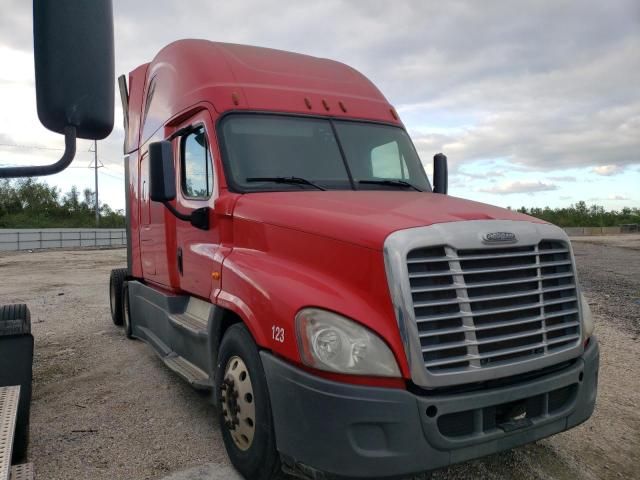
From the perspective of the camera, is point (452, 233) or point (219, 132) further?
point (219, 132)

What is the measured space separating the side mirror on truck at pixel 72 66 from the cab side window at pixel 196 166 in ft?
7.20

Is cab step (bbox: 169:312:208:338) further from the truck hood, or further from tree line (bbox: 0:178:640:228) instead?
tree line (bbox: 0:178:640:228)

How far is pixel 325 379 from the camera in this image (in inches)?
105

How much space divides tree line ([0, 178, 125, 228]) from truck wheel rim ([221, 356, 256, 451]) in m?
45.7

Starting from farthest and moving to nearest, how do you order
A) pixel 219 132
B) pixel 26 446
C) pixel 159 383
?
pixel 159 383, pixel 219 132, pixel 26 446

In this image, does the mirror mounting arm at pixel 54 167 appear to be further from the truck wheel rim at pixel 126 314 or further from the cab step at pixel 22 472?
the truck wheel rim at pixel 126 314

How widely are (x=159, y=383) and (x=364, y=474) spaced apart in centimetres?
327

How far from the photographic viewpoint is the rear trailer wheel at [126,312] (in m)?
7.08

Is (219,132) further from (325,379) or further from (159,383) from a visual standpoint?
(159,383)

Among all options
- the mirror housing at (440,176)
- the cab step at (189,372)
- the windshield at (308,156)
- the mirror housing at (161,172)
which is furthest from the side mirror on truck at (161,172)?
the mirror housing at (440,176)

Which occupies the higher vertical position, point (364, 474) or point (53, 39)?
point (53, 39)

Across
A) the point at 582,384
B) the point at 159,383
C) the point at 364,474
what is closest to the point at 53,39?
the point at 364,474

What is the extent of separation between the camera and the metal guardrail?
2972cm

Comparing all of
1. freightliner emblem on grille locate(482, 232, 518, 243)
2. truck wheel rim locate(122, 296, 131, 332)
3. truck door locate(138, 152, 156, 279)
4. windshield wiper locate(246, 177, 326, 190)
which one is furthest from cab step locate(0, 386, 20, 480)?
truck wheel rim locate(122, 296, 131, 332)
